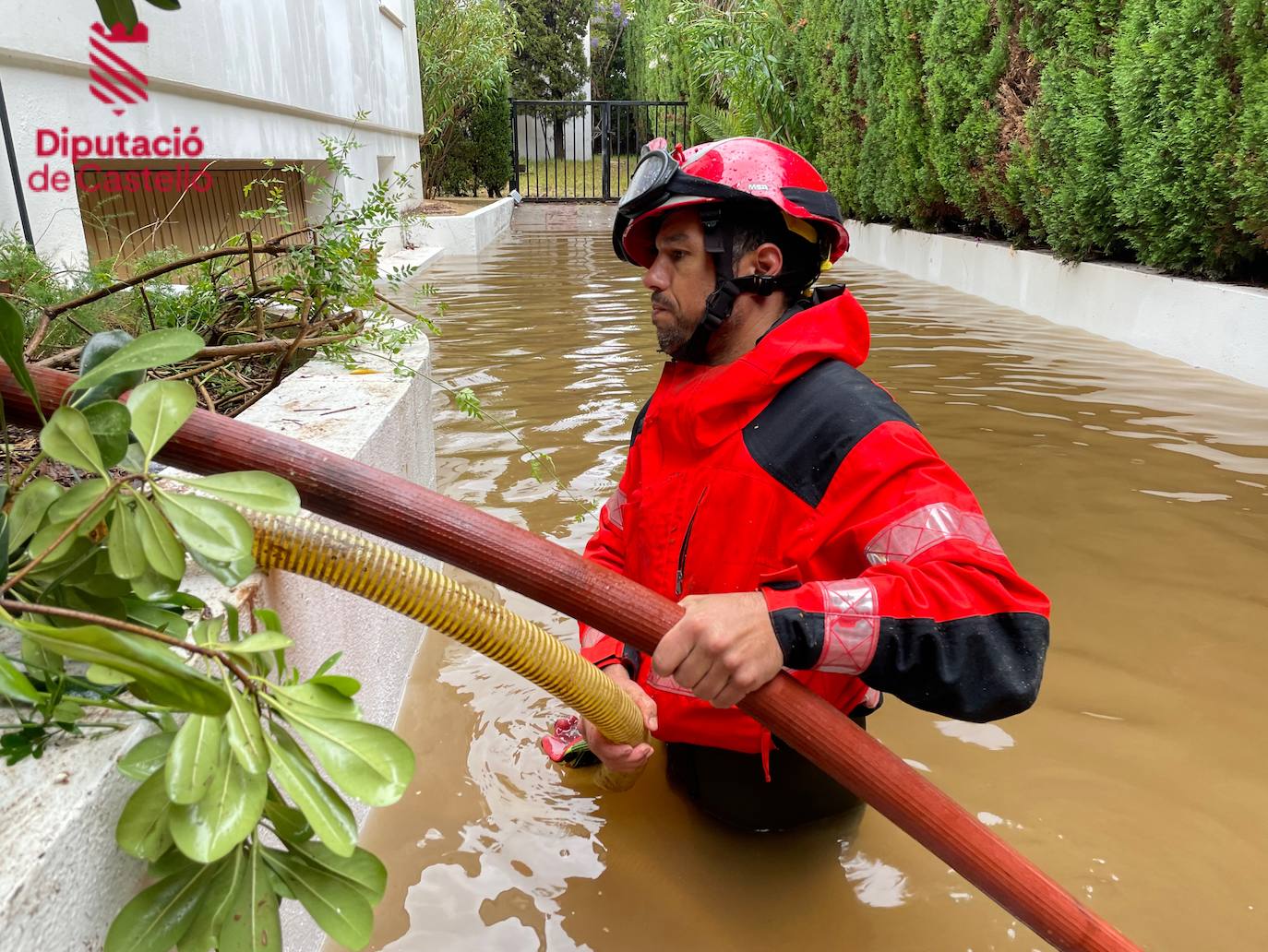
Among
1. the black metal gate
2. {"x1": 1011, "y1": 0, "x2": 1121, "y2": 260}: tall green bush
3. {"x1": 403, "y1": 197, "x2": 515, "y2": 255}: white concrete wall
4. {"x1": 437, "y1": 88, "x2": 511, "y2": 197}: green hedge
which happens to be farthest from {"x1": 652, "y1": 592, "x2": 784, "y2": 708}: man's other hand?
{"x1": 437, "y1": 88, "x2": 511, "y2": 197}: green hedge

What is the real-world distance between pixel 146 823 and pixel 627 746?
1.20 meters

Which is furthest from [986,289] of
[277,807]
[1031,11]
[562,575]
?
[277,807]

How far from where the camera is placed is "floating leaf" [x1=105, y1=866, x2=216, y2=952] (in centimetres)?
93

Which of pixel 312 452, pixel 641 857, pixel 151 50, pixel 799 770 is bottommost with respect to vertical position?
pixel 641 857

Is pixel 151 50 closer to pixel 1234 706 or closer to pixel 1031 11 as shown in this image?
pixel 1234 706

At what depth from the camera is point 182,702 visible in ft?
2.54

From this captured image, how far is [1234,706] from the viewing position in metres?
2.63

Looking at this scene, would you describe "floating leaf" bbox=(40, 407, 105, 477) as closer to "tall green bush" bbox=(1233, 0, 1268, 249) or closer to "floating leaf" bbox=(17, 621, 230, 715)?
"floating leaf" bbox=(17, 621, 230, 715)

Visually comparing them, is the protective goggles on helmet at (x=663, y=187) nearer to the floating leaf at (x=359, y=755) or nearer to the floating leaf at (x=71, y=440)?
the floating leaf at (x=71, y=440)

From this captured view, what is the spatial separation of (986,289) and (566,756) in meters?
7.48

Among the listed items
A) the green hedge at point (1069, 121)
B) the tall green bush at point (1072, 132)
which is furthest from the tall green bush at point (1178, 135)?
the tall green bush at point (1072, 132)

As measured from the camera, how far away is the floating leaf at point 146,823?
94 centimetres

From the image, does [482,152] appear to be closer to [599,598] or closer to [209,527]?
[599,598]

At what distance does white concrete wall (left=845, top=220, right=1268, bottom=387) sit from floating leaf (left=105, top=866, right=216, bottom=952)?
6.12 meters
